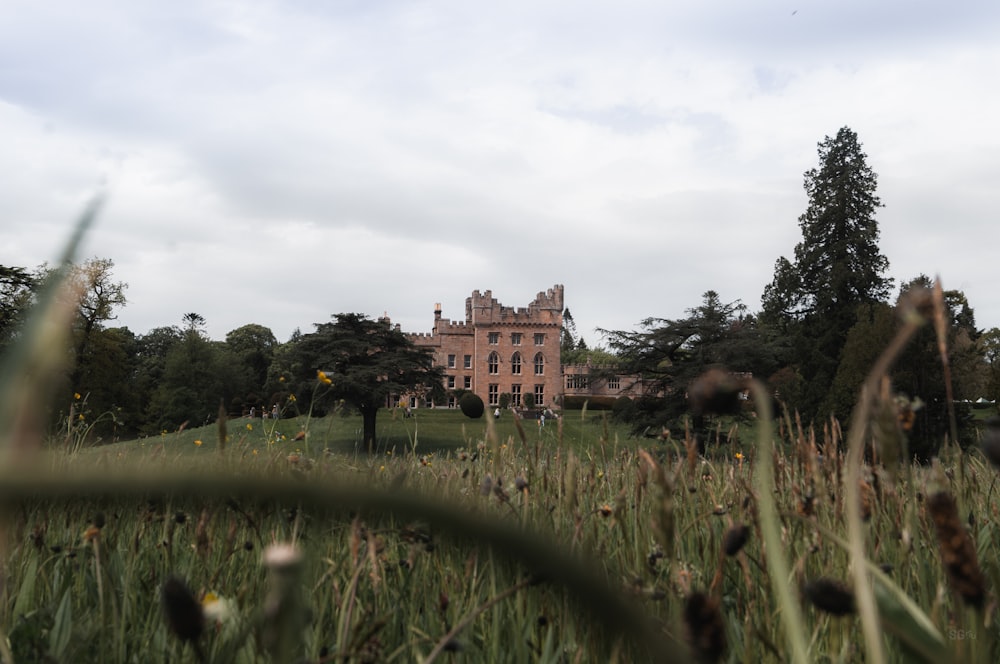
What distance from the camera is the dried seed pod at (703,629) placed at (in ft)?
1.62

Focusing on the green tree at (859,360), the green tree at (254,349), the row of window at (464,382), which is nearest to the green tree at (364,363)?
the green tree at (859,360)

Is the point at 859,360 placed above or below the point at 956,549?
above

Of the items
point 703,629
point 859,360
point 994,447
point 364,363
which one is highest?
point 364,363

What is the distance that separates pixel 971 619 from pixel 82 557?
2484 millimetres

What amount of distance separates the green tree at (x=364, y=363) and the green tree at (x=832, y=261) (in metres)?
22.4

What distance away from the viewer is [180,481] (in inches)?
11.6

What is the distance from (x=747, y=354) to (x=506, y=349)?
166 feet

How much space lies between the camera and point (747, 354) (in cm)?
2817

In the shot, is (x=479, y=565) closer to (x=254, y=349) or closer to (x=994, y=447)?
(x=994, y=447)

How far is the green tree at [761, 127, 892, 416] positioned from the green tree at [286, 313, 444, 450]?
22.4 meters

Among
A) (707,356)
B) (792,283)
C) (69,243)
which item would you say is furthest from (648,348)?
(69,243)

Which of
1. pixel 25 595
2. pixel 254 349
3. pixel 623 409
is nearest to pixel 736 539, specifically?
pixel 25 595

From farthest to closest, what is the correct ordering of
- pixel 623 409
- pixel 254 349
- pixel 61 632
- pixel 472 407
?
pixel 254 349 < pixel 623 409 < pixel 472 407 < pixel 61 632

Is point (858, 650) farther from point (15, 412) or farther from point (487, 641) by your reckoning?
point (15, 412)
